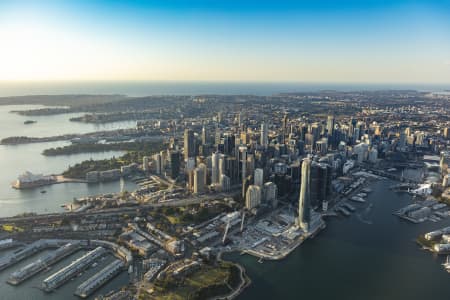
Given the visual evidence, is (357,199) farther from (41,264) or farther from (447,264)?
(41,264)

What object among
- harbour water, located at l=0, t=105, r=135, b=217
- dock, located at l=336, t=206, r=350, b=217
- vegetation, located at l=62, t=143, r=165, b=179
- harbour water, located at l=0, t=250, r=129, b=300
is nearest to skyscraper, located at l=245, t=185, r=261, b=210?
dock, located at l=336, t=206, r=350, b=217

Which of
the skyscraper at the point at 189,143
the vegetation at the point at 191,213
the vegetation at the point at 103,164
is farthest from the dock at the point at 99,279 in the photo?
the skyscraper at the point at 189,143

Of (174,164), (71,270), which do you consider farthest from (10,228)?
(174,164)

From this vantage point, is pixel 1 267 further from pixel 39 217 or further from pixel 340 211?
pixel 340 211

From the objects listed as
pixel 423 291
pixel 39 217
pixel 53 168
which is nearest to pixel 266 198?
pixel 423 291

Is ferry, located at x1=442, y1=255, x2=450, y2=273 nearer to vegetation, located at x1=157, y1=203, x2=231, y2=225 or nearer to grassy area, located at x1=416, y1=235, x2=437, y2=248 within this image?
grassy area, located at x1=416, y1=235, x2=437, y2=248
